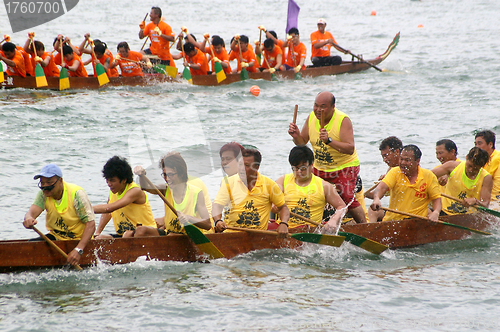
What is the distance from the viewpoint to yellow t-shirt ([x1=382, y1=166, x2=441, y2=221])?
636cm

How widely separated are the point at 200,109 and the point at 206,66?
144cm

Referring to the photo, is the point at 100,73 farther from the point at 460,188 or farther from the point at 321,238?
the point at 460,188

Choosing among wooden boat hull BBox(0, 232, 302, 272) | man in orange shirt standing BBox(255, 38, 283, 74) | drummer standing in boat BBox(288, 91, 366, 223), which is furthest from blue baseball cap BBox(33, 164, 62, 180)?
man in orange shirt standing BBox(255, 38, 283, 74)

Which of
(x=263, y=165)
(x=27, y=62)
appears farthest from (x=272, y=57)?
(x=27, y=62)

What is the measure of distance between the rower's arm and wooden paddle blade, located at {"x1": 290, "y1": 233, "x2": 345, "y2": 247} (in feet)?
3.12

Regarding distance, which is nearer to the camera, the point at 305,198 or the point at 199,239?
the point at 199,239

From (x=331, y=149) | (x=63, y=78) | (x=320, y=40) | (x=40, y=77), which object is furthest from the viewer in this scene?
(x=320, y=40)

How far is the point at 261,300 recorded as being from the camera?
5121 mm

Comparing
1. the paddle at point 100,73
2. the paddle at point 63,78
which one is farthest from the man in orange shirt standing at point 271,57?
the paddle at point 63,78

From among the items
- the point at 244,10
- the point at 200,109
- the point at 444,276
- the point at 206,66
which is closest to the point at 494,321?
the point at 444,276

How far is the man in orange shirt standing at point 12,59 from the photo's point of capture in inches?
460

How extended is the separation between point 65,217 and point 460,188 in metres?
4.61

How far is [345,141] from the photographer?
20.4 ft

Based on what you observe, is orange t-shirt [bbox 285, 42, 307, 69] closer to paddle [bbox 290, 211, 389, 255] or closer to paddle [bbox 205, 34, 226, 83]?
paddle [bbox 205, 34, 226, 83]
